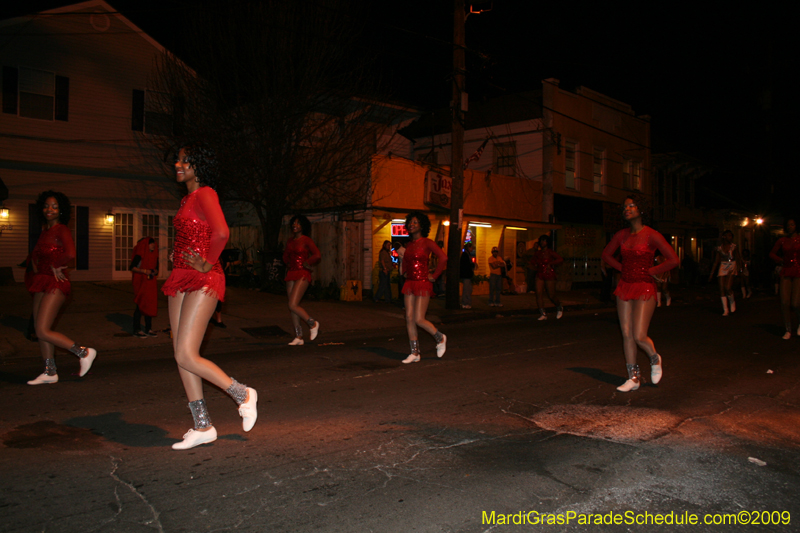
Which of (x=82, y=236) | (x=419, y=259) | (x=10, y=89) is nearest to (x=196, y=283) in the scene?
(x=419, y=259)

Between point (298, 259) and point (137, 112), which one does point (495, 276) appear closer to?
point (298, 259)

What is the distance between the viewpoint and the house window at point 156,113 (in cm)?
1608

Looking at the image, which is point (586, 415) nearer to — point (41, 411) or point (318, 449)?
point (318, 449)

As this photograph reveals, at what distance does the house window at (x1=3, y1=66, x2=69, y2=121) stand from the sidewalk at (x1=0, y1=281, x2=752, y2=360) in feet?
16.8

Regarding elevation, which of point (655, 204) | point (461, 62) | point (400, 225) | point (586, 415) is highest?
point (461, 62)

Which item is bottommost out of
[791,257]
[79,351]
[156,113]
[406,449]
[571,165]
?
[406,449]

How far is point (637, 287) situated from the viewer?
6195 mm

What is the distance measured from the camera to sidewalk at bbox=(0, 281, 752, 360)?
9797 mm

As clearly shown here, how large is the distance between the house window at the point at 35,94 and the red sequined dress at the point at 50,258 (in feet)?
43.4

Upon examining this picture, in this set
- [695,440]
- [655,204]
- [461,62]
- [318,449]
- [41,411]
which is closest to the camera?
[318,449]

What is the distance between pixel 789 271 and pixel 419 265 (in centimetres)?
645

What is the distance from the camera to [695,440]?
4465 mm

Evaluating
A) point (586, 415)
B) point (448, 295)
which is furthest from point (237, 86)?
point (586, 415)

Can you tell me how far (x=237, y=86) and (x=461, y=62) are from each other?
5.91 meters
